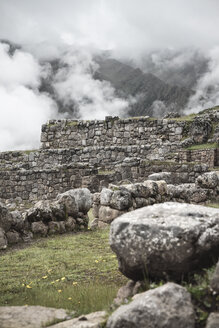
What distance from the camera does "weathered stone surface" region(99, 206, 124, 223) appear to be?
427 inches

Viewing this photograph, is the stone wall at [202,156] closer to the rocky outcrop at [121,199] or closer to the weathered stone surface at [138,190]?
the rocky outcrop at [121,199]

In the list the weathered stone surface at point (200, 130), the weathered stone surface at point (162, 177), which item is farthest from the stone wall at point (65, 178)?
the weathered stone surface at point (200, 130)

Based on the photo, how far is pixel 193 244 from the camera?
13.1 ft

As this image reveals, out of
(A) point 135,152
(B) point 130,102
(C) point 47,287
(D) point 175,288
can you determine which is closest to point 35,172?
(A) point 135,152

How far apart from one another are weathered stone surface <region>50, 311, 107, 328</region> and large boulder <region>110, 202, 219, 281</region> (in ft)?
2.21

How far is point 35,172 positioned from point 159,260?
528 inches

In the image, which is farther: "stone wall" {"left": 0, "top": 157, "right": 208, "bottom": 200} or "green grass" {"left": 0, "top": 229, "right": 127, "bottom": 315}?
"stone wall" {"left": 0, "top": 157, "right": 208, "bottom": 200}

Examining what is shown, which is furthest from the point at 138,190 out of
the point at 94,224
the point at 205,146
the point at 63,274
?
the point at 205,146


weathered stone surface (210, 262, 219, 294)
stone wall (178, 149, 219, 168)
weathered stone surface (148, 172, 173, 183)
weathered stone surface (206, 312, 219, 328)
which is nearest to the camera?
weathered stone surface (206, 312, 219, 328)

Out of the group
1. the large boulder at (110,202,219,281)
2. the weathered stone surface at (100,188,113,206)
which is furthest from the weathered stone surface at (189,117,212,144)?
the large boulder at (110,202,219,281)

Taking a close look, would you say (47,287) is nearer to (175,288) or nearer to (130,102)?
(175,288)

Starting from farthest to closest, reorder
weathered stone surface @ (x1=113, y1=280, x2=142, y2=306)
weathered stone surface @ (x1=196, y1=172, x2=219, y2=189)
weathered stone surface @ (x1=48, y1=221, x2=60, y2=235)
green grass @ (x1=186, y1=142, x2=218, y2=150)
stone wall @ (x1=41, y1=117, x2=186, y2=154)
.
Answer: stone wall @ (x1=41, y1=117, x2=186, y2=154), green grass @ (x1=186, y1=142, x2=218, y2=150), weathered stone surface @ (x1=196, y1=172, x2=219, y2=189), weathered stone surface @ (x1=48, y1=221, x2=60, y2=235), weathered stone surface @ (x1=113, y1=280, x2=142, y2=306)

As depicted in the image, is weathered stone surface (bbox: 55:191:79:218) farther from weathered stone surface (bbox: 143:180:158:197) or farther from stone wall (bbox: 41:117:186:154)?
stone wall (bbox: 41:117:186:154)

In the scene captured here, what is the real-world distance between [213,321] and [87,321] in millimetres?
1326
